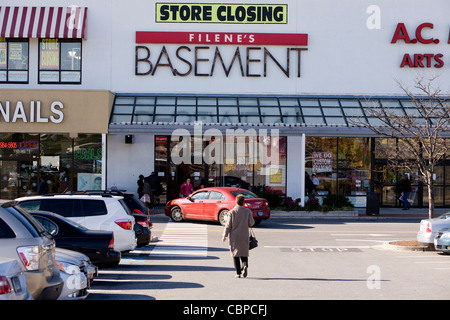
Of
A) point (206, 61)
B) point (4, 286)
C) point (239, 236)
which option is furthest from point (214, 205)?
point (4, 286)

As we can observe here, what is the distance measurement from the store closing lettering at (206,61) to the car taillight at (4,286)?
2570 centimetres

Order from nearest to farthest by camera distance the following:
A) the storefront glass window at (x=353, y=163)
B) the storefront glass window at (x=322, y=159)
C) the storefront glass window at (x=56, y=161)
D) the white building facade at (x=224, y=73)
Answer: the white building facade at (x=224, y=73)
the storefront glass window at (x=56, y=161)
the storefront glass window at (x=322, y=159)
the storefront glass window at (x=353, y=163)

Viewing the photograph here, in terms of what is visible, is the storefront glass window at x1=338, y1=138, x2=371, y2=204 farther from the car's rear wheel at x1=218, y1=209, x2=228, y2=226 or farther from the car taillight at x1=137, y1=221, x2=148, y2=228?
the car taillight at x1=137, y1=221, x2=148, y2=228

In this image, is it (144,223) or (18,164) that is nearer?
(144,223)

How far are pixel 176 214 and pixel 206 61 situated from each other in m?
9.90

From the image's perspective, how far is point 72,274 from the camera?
9336 millimetres

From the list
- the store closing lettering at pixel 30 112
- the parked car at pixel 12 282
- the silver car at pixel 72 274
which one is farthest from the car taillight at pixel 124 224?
the store closing lettering at pixel 30 112

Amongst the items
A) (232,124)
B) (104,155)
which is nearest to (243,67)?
(232,124)

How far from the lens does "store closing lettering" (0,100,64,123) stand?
28969 millimetres

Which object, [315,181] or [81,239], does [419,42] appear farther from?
[81,239]

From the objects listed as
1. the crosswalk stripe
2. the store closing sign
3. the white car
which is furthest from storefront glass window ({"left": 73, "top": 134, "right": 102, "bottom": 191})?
the white car

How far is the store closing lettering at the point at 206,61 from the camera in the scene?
3159 centimetres

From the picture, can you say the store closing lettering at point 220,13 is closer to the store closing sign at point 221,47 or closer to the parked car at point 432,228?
the store closing sign at point 221,47

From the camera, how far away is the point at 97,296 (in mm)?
10711
